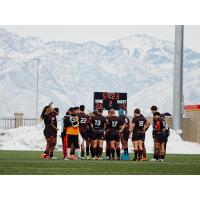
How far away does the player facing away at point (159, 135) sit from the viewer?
25817 millimetres

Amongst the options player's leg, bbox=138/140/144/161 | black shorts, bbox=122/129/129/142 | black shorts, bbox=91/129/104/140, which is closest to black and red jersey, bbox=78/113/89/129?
black shorts, bbox=91/129/104/140

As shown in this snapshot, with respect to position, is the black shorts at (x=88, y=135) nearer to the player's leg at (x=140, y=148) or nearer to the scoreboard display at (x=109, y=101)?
the player's leg at (x=140, y=148)

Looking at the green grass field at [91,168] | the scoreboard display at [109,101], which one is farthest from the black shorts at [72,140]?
the scoreboard display at [109,101]

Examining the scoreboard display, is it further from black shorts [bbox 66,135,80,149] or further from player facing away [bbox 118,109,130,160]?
black shorts [bbox 66,135,80,149]

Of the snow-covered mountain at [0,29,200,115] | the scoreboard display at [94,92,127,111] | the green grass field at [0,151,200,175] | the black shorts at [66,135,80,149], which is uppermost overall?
the snow-covered mountain at [0,29,200,115]

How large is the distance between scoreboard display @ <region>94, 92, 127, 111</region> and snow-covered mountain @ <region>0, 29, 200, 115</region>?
1303 centimetres

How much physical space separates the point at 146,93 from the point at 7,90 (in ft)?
27.5

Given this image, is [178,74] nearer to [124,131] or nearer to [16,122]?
[124,131]

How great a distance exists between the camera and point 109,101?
1453 inches

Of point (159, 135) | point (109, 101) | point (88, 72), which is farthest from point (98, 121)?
point (88, 72)

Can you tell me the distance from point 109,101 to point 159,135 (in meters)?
11.1

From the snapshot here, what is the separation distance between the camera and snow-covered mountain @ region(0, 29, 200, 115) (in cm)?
5222

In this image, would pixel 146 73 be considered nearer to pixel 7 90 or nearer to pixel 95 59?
pixel 95 59

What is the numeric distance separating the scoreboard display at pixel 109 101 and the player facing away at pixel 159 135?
35.3 feet
